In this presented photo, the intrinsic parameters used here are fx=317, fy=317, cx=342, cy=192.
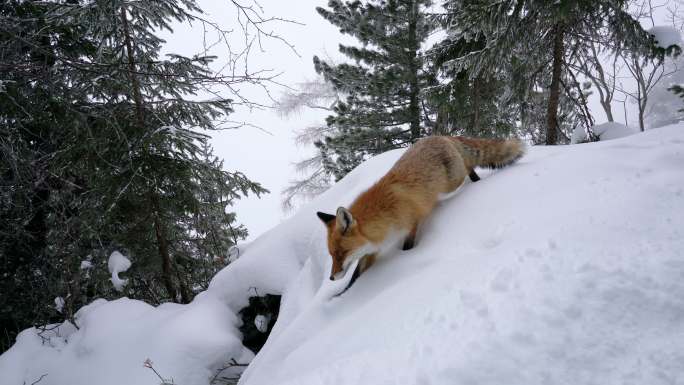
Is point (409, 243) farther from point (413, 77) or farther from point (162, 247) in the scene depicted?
point (413, 77)

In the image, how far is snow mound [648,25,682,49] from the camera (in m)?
6.41

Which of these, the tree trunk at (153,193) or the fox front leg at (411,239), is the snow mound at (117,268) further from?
the fox front leg at (411,239)

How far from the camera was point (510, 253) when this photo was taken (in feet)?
6.66

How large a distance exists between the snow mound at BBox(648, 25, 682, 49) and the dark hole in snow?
29.8 ft

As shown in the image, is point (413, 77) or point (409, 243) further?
point (413, 77)

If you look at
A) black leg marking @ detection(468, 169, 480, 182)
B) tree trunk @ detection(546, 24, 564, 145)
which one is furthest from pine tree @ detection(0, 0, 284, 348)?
tree trunk @ detection(546, 24, 564, 145)

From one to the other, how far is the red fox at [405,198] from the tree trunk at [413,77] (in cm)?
952

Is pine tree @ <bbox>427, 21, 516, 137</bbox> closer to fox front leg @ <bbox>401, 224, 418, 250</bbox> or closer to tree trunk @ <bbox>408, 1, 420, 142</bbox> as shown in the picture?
tree trunk @ <bbox>408, 1, 420, 142</bbox>

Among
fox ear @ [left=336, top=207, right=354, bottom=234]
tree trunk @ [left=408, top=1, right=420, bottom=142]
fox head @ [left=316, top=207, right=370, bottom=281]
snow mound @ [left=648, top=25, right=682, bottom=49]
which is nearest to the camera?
fox ear @ [left=336, top=207, right=354, bottom=234]

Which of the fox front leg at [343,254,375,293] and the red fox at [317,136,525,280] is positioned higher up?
the red fox at [317,136,525,280]

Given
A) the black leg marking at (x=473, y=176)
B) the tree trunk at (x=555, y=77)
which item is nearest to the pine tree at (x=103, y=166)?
the black leg marking at (x=473, y=176)

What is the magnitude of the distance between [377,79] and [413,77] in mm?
1442

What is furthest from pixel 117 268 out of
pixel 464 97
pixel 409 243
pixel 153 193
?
pixel 464 97

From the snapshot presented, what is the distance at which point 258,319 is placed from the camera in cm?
486
